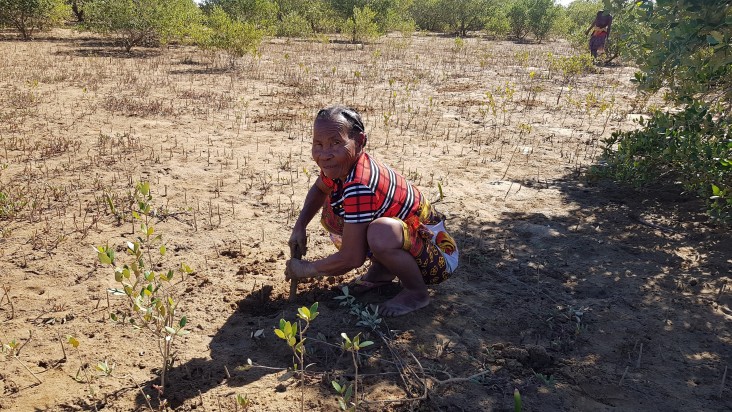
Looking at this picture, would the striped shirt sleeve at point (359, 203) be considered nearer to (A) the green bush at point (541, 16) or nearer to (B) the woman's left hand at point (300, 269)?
(B) the woman's left hand at point (300, 269)

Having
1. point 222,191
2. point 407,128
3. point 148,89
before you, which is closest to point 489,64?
point 407,128

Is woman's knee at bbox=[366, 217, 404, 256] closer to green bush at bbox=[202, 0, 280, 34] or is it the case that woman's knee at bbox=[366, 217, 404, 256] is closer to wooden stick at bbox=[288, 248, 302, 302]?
wooden stick at bbox=[288, 248, 302, 302]

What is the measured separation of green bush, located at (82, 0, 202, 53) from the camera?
520 inches

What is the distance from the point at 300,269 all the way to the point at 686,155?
3.12 m

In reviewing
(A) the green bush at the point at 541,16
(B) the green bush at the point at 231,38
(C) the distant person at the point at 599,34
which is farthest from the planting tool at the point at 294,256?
(A) the green bush at the point at 541,16

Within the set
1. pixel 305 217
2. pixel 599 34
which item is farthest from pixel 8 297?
pixel 599 34

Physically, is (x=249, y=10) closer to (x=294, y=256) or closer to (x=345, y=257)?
(x=294, y=256)

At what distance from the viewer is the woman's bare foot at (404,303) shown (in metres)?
2.88

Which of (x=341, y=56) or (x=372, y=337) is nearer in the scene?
(x=372, y=337)

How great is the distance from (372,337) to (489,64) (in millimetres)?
11363

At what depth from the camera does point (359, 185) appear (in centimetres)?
253

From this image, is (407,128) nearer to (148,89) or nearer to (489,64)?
(148,89)

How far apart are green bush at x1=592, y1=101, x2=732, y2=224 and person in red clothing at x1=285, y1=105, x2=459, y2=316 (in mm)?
1821

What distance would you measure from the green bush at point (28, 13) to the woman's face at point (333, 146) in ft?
53.7
